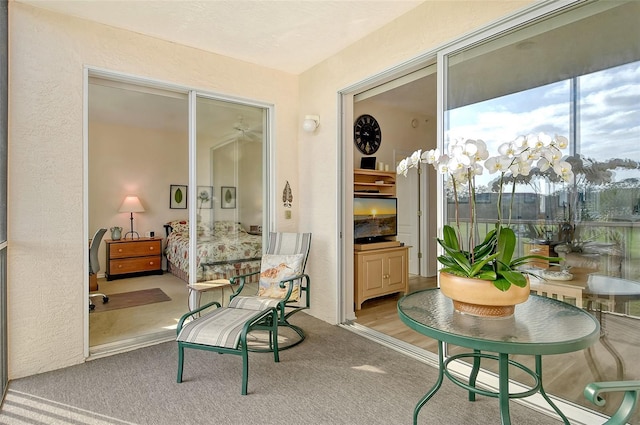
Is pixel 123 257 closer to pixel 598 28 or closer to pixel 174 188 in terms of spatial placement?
pixel 174 188

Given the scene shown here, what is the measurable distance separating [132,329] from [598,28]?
427 centimetres

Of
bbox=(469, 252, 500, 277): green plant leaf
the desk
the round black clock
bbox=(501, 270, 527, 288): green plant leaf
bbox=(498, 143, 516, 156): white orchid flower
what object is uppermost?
the round black clock

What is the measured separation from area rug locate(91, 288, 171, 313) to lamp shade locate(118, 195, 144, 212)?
1.72m

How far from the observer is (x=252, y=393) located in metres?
2.21

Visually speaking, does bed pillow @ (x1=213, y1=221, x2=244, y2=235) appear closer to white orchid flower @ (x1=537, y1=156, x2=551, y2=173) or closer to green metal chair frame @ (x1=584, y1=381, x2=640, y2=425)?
white orchid flower @ (x1=537, y1=156, x2=551, y2=173)

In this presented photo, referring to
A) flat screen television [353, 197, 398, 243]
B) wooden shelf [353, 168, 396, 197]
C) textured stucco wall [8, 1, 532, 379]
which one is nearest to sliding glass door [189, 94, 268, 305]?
textured stucco wall [8, 1, 532, 379]

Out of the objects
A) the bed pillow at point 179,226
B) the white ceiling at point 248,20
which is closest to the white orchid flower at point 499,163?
the white ceiling at point 248,20

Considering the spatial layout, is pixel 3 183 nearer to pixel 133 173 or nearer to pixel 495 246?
pixel 495 246

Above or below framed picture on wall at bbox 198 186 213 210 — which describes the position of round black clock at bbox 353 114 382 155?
above

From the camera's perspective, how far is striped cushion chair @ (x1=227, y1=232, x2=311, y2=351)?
2900mm

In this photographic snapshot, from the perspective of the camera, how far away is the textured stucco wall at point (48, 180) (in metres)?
2.49

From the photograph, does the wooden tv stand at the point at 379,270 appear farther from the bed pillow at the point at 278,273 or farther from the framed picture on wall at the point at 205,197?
the framed picture on wall at the point at 205,197

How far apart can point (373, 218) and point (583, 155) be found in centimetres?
274

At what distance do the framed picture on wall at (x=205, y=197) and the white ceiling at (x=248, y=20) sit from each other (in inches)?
54.2
